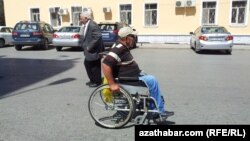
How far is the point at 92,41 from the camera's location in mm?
6680

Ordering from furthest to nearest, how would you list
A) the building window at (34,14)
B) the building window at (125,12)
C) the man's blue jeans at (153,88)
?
1. the building window at (34,14)
2. the building window at (125,12)
3. the man's blue jeans at (153,88)

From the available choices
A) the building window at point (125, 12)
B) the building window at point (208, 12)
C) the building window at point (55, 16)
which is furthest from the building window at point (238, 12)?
the building window at point (55, 16)

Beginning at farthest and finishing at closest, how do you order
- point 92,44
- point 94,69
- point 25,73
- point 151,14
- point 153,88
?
point 151,14, point 25,73, point 94,69, point 92,44, point 153,88

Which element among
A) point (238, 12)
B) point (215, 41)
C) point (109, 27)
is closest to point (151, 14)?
point (109, 27)

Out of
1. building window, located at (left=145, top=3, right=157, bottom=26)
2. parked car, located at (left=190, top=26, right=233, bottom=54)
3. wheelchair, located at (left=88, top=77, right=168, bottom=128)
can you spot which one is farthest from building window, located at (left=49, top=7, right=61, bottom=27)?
wheelchair, located at (left=88, top=77, right=168, bottom=128)

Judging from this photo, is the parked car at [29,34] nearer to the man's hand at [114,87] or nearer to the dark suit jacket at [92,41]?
the dark suit jacket at [92,41]

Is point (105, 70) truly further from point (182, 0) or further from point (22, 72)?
point (182, 0)

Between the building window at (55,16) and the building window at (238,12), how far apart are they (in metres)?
13.4

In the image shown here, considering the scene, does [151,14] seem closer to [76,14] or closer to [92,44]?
[76,14]

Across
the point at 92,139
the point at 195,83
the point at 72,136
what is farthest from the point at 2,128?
the point at 195,83

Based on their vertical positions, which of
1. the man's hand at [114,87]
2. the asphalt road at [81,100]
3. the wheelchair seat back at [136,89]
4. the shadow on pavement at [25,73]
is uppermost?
the man's hand at [114,87]

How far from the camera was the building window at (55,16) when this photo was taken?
76.1ft

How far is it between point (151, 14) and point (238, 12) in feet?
19.6

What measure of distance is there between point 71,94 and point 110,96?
226 cm
